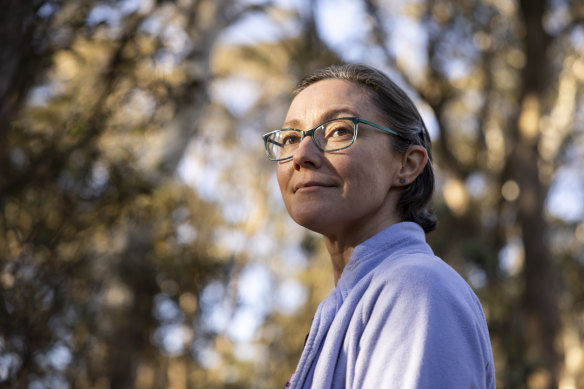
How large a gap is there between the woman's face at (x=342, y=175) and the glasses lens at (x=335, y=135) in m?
0.02

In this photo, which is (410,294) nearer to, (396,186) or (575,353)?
(396,186)

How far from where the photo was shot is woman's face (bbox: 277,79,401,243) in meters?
1.67

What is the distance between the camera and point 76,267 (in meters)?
5.41

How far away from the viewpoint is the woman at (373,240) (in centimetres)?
128

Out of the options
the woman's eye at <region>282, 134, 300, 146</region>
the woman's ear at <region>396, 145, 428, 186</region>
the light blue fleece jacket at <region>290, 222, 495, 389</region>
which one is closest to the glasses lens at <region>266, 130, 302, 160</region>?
the woman's eye at <region>282, 134, 300, 146</region>

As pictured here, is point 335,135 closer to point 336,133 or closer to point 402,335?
point 336,133

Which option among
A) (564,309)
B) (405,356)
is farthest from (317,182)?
(564,309)

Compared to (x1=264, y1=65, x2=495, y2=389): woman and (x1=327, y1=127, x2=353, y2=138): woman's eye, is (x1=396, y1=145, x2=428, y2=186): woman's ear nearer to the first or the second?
(x1=264, y1=65, x2=495, y2=389): woman

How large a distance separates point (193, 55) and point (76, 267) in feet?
14.1

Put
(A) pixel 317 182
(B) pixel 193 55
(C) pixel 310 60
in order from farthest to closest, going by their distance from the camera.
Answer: (C) pixel 310 60, (B) pixel 193 55, (A) pixel 317 182

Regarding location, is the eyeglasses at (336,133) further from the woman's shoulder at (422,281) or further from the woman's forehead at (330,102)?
the woman's shoulder at (422,281)

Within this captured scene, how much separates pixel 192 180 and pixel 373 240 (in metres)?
15.4

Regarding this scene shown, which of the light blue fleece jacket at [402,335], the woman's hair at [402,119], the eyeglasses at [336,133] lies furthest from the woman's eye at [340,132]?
the light blue fleece jacket at [402,335]

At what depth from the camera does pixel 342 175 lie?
1.66 metres
